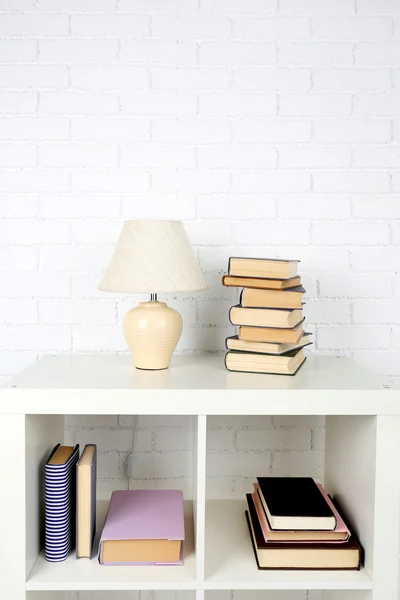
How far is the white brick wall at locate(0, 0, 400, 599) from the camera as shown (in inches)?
72.0

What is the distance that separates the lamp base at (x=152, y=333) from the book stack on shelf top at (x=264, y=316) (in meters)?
0.15

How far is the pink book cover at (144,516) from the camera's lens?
1480 millimetres

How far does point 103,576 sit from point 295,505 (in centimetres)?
49

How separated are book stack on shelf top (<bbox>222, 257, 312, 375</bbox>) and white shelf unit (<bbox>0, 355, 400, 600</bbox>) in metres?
0.05

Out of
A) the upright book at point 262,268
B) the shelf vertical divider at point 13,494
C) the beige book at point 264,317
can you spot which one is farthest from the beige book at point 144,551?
the upright book at point 262,268

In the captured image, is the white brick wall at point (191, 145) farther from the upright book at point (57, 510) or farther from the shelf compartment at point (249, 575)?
the shelf compartment at point (249, 575)

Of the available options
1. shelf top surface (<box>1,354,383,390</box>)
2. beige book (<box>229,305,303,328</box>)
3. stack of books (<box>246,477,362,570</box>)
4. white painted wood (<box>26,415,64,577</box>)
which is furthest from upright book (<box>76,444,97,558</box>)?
beige book (<box>229,305,303,328</box>)

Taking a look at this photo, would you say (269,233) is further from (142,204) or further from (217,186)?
(142,204)

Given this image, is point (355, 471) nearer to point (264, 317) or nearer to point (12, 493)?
point (264, 317)

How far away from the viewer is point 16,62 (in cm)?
182

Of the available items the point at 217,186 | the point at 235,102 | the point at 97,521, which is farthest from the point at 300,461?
the point at 235,102

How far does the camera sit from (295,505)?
154 centimetres

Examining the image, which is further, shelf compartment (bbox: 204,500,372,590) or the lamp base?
the lamp base

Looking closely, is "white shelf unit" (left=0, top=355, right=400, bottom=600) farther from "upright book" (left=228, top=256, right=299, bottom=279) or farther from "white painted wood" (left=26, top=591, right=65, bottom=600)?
"upright book" (left=228, top=256, right=299, bottom=279)
